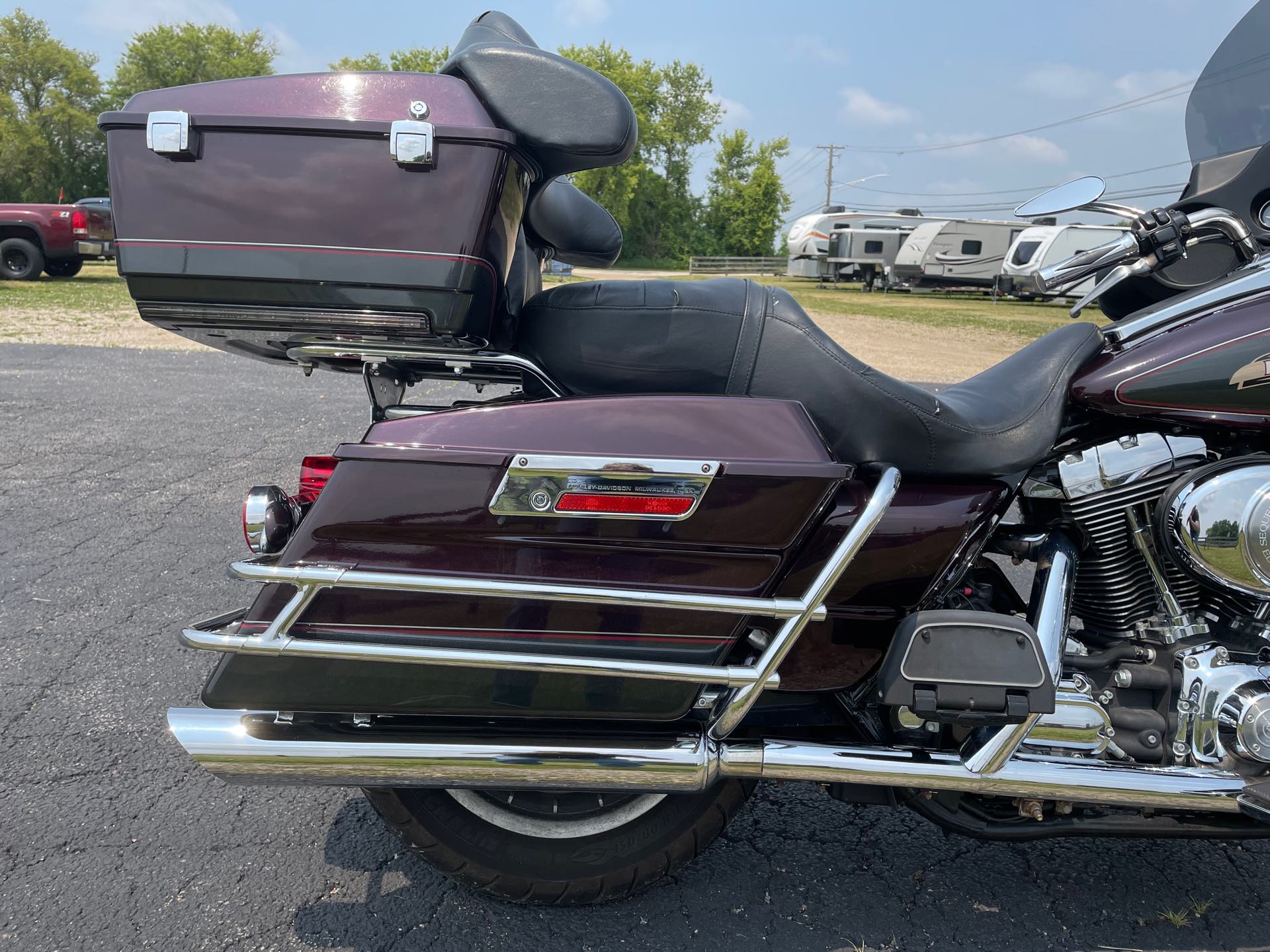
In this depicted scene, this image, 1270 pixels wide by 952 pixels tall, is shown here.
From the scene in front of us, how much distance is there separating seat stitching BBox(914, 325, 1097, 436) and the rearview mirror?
0.96 feet

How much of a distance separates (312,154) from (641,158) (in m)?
52.4

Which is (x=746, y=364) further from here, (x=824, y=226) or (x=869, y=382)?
(x=824, y=226)

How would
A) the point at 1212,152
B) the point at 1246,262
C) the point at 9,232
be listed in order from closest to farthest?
1. the point at 1246,262
2. the point at 1212,152
3. the point at 9,232

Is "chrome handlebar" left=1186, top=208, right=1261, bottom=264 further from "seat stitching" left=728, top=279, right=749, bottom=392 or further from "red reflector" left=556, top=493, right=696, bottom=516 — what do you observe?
"red reflector" left=556, top=493, right=696, bottom=516

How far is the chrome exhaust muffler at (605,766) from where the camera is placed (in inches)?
65.4

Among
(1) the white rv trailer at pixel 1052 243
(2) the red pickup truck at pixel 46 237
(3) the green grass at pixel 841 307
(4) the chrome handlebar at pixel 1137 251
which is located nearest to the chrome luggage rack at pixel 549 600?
(4) the chrome handlebar at pixel 1137 251

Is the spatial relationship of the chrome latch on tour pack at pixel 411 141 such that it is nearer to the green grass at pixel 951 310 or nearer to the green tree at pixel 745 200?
the green grass at pixel 951 310

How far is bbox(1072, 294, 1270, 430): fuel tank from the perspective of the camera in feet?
5.75

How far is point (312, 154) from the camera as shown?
1.51 meters

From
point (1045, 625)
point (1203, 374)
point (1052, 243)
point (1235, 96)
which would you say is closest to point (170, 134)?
point (1045, 625)

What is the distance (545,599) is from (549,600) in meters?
0.02

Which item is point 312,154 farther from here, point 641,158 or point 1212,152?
point 641,158

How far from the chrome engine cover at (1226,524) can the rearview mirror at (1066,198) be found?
26.0 inches

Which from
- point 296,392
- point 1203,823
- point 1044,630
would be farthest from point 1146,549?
point 296,392
